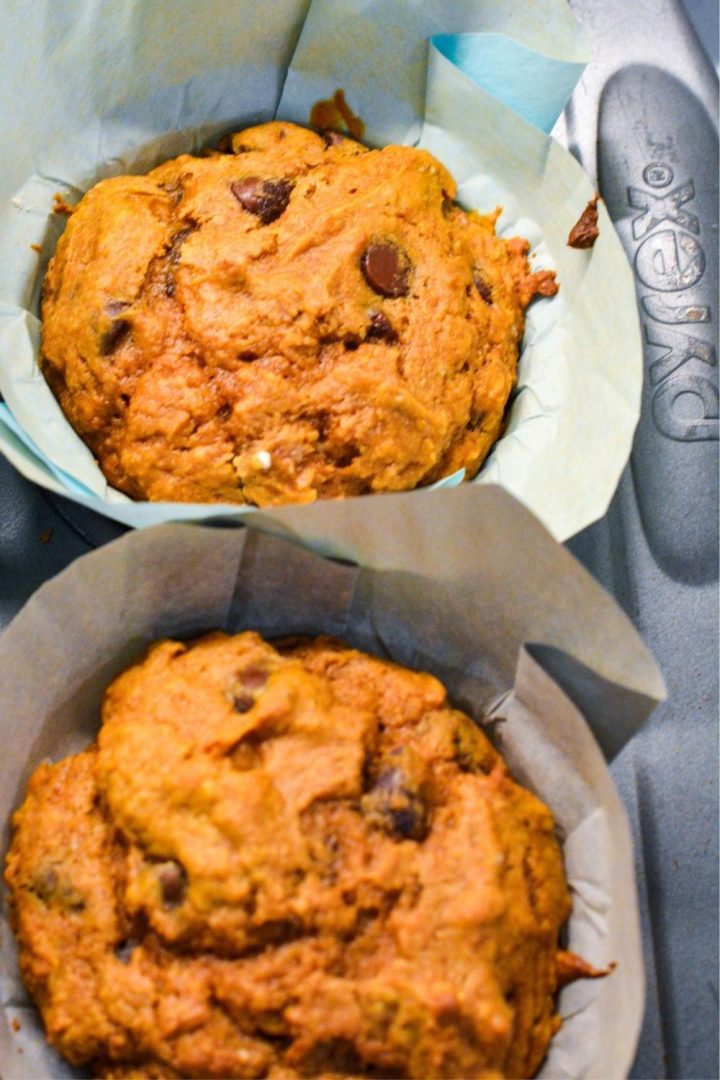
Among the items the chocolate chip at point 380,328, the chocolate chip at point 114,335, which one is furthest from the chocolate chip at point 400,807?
the chocolate chip at point 114,335

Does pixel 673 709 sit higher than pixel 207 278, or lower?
lower

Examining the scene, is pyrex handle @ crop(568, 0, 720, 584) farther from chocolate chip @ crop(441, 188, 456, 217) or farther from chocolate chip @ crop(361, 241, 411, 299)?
chocolate chip @ crop(361, 241, 411, 299)

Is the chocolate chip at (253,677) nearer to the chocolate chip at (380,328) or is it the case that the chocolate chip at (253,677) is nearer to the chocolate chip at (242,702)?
the chocolate chip at (242,702)

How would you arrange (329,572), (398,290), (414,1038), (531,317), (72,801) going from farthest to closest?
(531,317), (398,290), (329,572), (72,801), (414,1038)

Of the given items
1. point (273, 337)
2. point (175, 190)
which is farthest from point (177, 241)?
point (273, 337)

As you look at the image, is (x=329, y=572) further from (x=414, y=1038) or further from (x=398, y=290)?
(x=414, y=1038)

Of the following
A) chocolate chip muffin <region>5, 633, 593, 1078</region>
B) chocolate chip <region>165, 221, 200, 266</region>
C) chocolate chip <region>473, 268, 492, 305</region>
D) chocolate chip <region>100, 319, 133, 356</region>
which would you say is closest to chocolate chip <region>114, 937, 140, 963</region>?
chocolate chip muffin <region>5, 633, 593, 1078</region>

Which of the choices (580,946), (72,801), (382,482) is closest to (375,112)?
(382,482)
